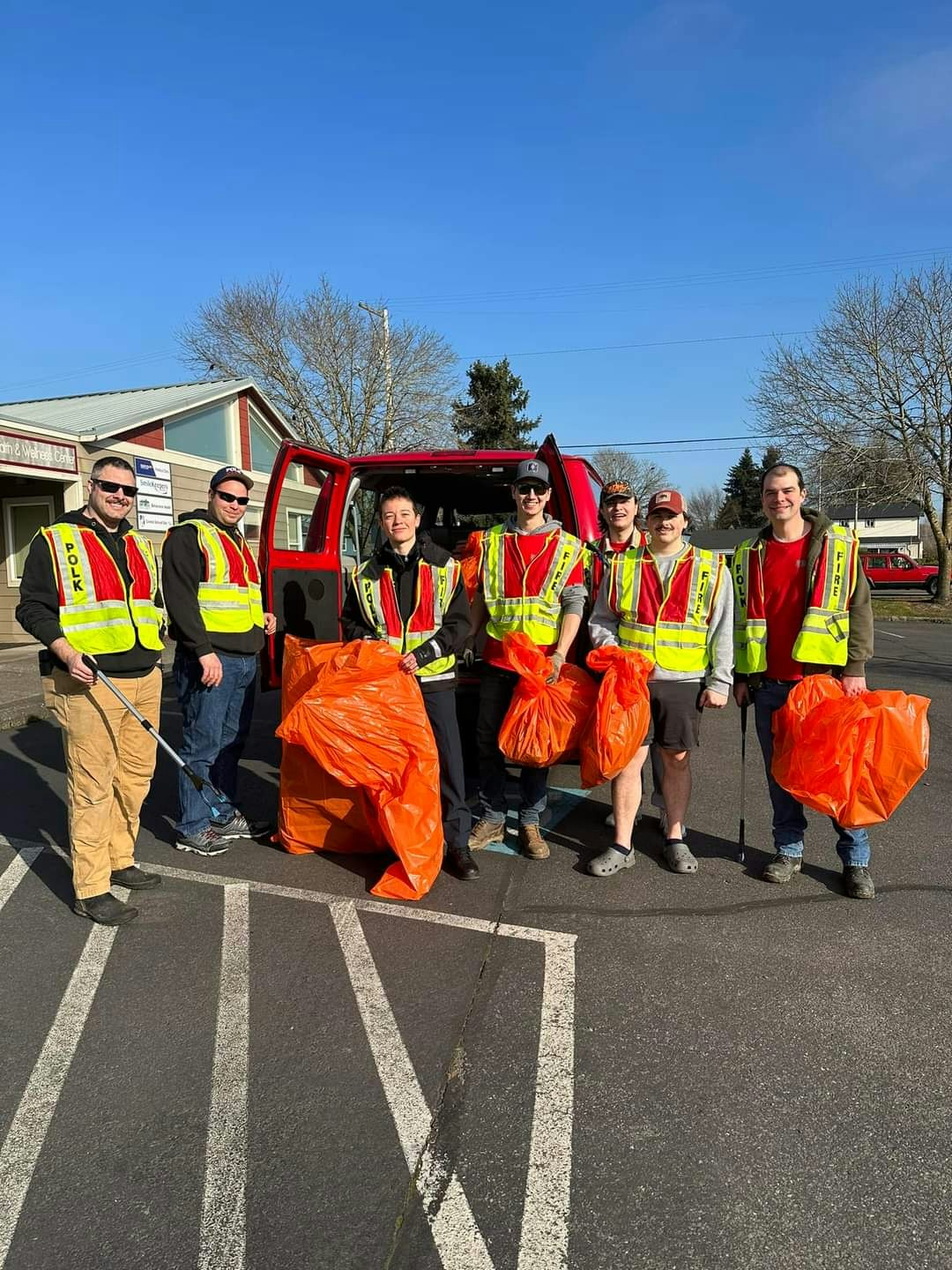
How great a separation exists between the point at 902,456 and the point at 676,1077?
25.2m

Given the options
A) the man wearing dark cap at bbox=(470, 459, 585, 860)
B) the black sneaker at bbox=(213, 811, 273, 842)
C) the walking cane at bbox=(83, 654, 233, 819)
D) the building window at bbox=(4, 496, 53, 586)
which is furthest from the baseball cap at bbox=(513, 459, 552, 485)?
the building window at bbox=(4, 496, 53, 586)

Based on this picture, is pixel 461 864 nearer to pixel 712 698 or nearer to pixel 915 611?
pixel 712 698

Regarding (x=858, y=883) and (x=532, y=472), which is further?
(x=532, y=472)

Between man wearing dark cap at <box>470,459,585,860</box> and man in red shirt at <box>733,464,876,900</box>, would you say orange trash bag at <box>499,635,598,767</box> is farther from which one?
man in red shirt at <box>733,464,876,900</box>

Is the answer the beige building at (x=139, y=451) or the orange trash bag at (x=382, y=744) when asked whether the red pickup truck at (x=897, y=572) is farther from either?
the orange trash bag at (x=382, y=744)

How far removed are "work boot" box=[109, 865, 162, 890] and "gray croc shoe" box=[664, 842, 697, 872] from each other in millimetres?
2437

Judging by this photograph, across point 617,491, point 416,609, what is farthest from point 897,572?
point 416,609

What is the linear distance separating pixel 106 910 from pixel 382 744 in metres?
1.33

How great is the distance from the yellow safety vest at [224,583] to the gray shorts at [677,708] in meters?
2.08

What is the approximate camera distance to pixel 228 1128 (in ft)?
7.14

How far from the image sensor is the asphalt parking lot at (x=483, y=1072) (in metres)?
1.86

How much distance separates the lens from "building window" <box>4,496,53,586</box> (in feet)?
42.3

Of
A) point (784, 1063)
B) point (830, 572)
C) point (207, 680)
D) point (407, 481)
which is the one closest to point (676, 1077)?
point (784, 1063)

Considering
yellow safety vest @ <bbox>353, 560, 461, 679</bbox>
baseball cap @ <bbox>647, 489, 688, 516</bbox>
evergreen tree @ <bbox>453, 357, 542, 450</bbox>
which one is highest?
evergreen tree @ <bbox>453, 357, 542, 450</bbox>
